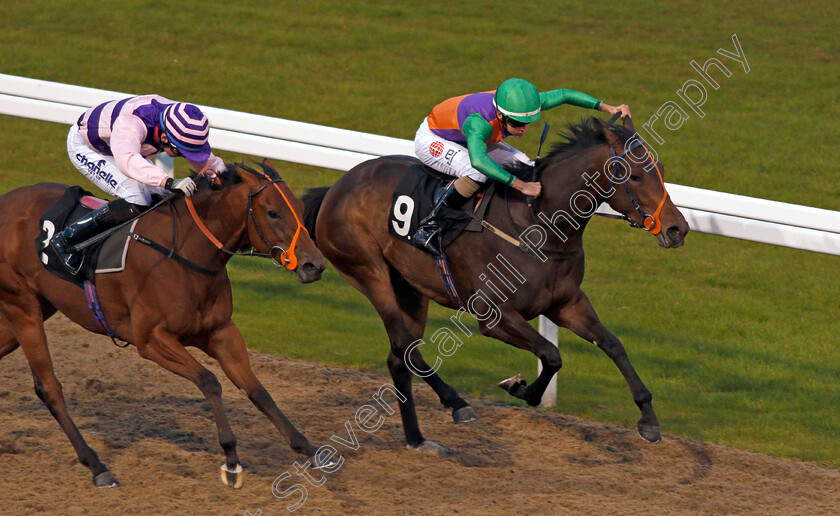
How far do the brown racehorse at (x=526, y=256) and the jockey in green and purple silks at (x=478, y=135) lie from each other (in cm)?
18

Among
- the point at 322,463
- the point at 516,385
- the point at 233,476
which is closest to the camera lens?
the point at 233,476

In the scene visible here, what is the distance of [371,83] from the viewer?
13.5 metres

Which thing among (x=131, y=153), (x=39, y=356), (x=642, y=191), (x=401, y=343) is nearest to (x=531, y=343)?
(x=401, y=343)

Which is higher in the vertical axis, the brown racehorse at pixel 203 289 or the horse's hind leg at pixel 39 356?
the brown racehorse at pixel 203 289

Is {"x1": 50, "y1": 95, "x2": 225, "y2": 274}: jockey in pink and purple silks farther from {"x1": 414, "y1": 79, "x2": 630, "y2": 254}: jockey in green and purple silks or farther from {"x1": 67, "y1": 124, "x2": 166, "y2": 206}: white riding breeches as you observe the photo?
{"x1": 414, "y1": 79, "x2": 630, "y2": 254}: jockey in green and purple silks

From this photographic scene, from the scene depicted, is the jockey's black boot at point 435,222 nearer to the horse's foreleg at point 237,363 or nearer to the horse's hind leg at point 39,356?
the horse's foreleg at point 237,363

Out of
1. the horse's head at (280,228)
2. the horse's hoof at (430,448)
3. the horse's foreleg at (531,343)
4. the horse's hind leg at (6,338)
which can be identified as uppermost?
the horse's foreleg at (531,343)

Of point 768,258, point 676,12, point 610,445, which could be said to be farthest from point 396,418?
point 676,12

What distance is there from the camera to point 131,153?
5438mm

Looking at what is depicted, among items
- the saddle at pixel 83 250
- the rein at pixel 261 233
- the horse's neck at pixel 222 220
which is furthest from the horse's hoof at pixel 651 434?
the saddle at pixel 83 250

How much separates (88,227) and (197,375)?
0.95m

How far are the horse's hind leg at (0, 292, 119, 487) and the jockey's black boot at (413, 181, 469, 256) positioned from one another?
2074 mm

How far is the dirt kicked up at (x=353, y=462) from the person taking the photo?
5.43 metres

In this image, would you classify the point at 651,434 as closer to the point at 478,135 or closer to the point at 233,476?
the point at 478,135
